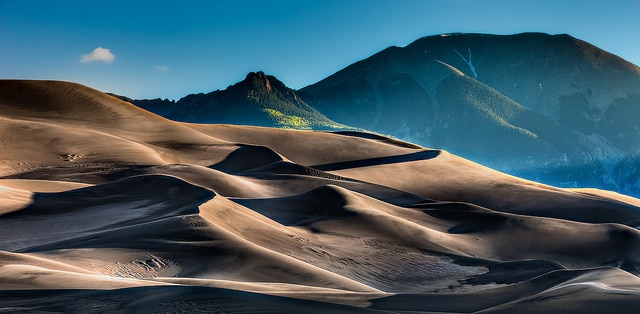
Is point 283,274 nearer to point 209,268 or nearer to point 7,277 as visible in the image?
point 209,268

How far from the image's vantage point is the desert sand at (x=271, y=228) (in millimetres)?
12211

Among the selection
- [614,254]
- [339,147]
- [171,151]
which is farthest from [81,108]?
[614,254]

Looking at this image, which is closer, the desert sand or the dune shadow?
the desert sand

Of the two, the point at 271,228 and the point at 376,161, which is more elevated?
the point at 376,161

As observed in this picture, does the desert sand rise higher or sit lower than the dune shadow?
lower

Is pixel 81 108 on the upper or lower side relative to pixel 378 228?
A: upper

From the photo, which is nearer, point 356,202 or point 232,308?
point 232,308

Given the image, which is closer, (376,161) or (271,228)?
(271,228)

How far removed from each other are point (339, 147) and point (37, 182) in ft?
101

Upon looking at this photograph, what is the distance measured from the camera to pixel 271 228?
26.0 m

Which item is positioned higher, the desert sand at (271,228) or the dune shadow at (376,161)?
the dune shadow at (376,161)

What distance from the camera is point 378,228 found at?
29.4 metres

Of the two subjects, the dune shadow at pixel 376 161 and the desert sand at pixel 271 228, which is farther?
the dune shadow at pixel 376 161

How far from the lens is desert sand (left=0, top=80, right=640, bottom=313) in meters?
12.2
